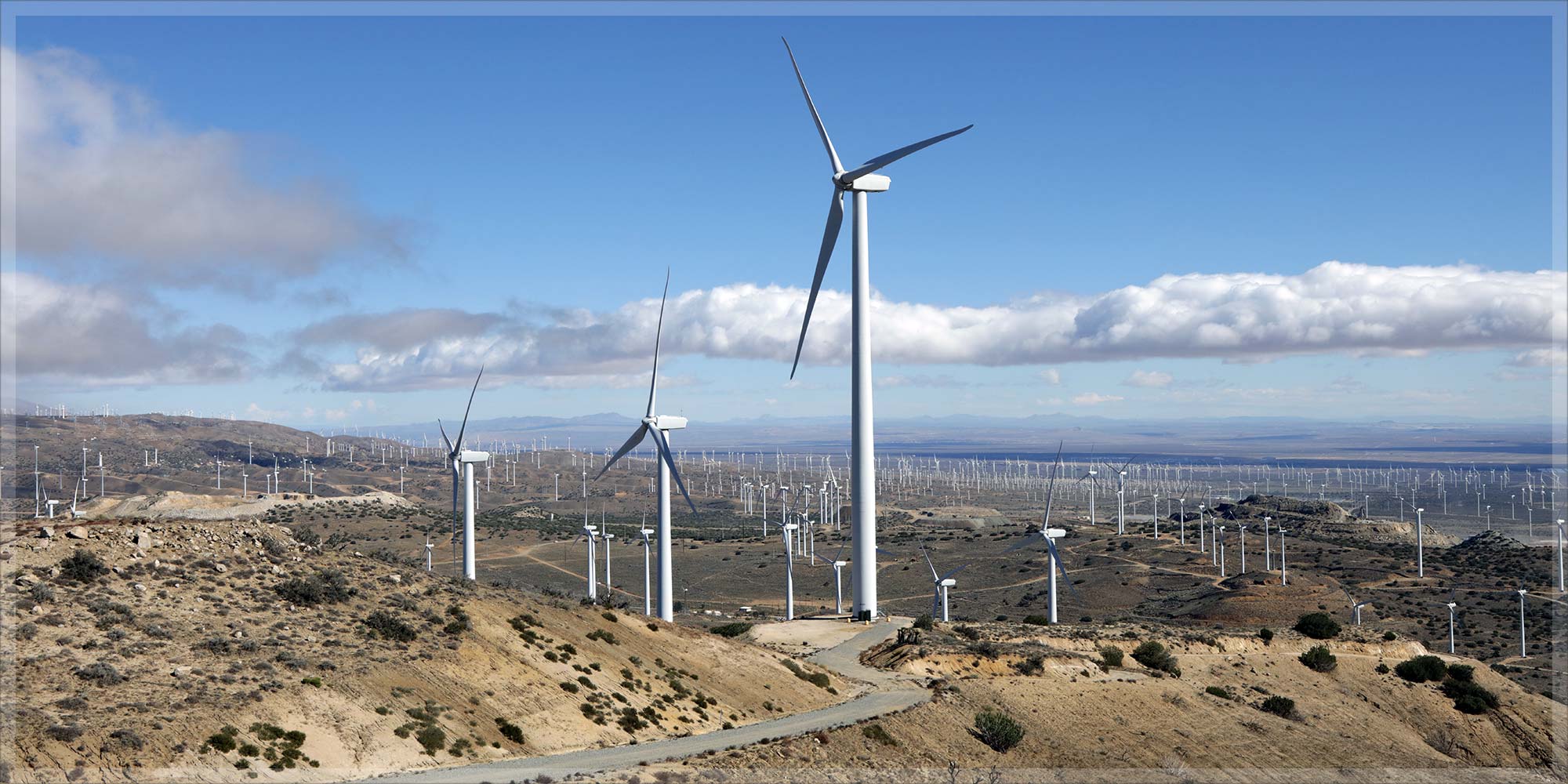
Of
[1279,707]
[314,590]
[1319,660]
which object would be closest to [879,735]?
[314,590]

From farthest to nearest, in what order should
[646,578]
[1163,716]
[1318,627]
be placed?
[646,578] < [1318,627] < [1163,716]

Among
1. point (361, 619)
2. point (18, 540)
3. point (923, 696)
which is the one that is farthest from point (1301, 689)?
point (18, 540)

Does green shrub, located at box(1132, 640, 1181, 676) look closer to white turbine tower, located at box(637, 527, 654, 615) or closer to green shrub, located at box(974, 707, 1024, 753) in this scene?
green shrub, located at box(974, 707, 1024, 753)

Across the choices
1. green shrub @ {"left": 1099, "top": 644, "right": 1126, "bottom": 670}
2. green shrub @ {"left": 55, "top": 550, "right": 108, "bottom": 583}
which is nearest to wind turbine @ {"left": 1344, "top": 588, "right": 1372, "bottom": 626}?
green shrub @ {"left": 1099, "top": 644, "right": 1126, "bottom": 670}

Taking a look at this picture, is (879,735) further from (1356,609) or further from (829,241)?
(1356,609)

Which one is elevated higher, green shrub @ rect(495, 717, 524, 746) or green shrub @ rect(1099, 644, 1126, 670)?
green shrub @ rect(495, 717, 524, 746)

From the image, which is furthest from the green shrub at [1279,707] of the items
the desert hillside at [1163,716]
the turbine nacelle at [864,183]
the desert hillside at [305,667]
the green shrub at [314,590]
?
the green shrub at [314,590]
